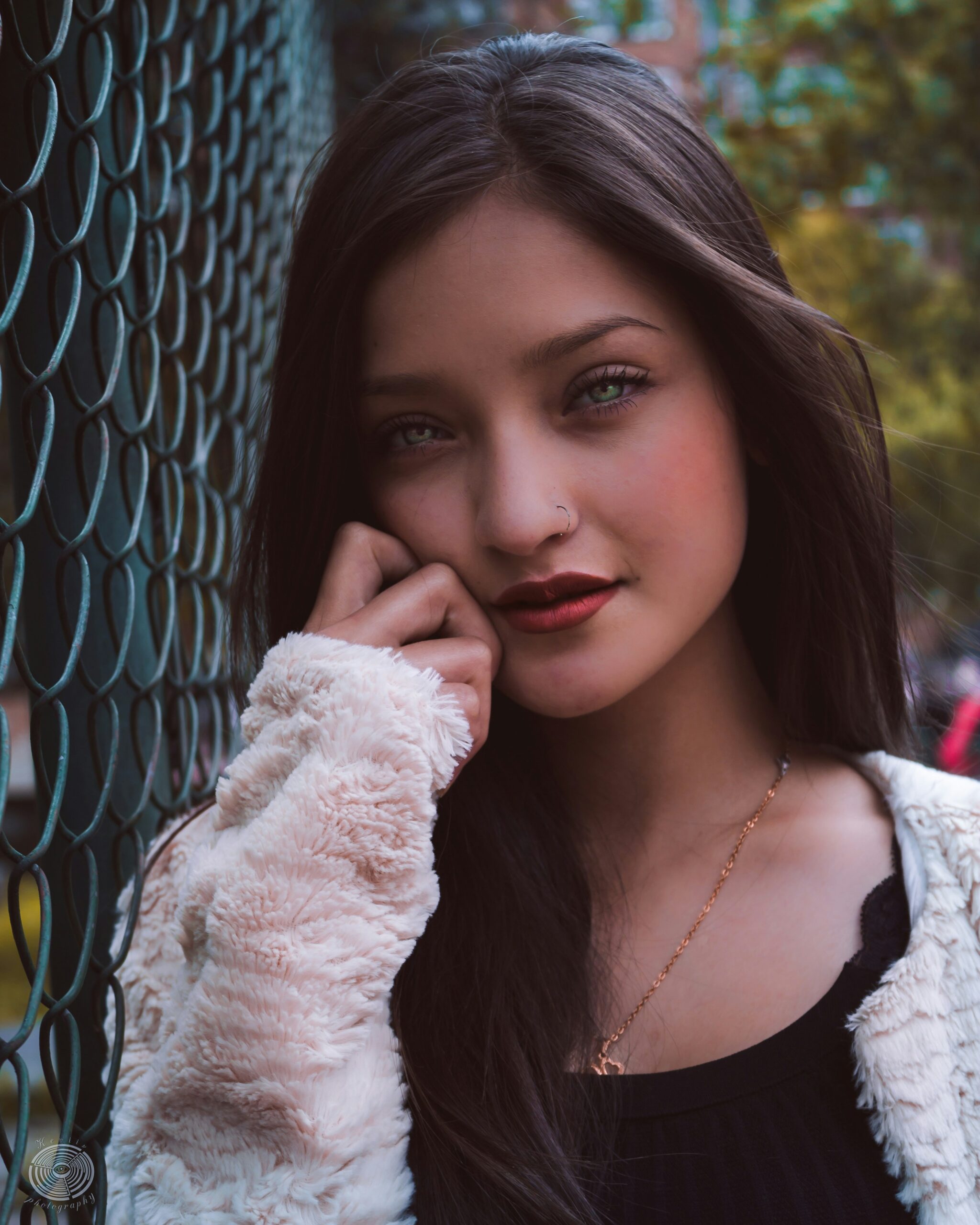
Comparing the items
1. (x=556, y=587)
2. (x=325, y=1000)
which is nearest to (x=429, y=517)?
(x=556, y=587)

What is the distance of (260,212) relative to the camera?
2.62 metres

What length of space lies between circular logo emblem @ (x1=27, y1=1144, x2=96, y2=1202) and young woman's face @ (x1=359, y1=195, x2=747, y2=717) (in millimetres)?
852

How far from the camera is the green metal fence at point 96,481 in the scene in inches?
49.2

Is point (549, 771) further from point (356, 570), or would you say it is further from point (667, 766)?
point (356, 570)

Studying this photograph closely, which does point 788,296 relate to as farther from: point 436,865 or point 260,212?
point 260,212

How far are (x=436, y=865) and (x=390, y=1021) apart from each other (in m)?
0.26

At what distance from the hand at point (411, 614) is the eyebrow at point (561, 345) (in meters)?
0.25

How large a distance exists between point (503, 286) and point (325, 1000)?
3.29 ft

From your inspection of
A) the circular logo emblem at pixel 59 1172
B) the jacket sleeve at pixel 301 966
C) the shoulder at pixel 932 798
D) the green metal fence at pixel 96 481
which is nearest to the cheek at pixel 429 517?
the jacket sleeve at pixel 301 966

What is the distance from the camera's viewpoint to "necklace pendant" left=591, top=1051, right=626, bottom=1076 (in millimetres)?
1596

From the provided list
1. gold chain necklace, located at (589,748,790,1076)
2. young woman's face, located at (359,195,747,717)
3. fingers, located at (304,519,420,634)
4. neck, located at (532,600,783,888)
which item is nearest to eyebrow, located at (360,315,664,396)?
young woman's face, located at (359,195,747,717)

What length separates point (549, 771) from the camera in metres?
1.93

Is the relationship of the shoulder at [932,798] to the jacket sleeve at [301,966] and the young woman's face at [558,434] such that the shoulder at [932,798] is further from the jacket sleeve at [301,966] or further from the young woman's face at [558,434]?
the jacket sleeve at [301,966]

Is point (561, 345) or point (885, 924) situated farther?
point (885, 924)
